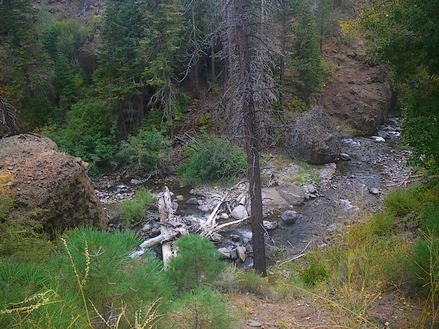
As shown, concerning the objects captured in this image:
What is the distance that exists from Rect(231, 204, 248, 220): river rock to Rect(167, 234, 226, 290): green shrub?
25.8 feet

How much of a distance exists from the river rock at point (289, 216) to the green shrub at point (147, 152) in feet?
23.0

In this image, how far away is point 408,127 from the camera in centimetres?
644

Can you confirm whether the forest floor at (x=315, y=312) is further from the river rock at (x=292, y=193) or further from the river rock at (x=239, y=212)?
the river rock at (x=292, y=193)

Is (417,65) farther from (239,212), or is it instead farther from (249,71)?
(239,212)

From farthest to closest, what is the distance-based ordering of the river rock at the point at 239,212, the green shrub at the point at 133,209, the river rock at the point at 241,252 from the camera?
the river rock at the point at 239,212 → the green shrub at the point at 133,209 → the river rock at the point at 241,252

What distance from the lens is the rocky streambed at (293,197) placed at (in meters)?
11.4

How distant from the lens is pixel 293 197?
48.0ft

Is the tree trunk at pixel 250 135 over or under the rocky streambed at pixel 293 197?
over

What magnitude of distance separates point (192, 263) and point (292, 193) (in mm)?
10220

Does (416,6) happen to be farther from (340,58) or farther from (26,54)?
(340,58)

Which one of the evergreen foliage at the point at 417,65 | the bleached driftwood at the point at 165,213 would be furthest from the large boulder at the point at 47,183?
the evergreen foliage at the point at 417,65

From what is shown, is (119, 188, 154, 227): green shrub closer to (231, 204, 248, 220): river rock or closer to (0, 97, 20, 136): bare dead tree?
(231, 204, 248, 220): river rock

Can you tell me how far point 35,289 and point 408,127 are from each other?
606cm

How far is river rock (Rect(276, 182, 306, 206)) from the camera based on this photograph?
14453 mm
